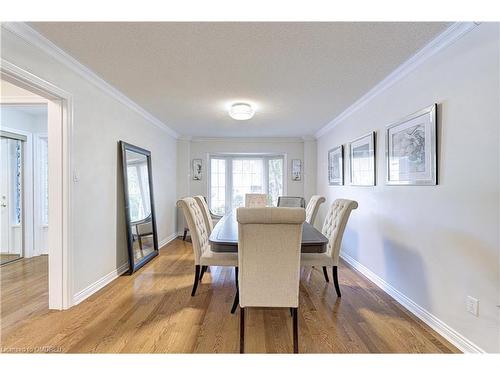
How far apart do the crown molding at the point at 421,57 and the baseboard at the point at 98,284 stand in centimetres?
366

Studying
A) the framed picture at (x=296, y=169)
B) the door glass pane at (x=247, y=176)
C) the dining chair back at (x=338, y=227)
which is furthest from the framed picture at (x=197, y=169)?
the dining chair back at (x=338, y=227)

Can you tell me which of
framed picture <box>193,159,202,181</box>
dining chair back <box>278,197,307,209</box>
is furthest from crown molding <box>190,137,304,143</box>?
dining chair back <box>278,197,307,209</box>

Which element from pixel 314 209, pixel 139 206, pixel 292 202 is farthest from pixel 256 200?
pixel 292 202

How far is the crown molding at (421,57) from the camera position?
1.78 m

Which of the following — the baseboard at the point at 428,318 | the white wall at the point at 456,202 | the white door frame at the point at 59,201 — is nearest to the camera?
the white wall at the point at 456,202

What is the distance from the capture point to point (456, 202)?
185 centimetres

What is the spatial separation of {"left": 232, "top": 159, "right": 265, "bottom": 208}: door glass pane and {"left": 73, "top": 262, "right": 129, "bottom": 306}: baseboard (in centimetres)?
319

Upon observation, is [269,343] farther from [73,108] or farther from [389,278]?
[73,108]

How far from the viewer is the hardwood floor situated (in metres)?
1.83

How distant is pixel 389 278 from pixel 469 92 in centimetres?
185

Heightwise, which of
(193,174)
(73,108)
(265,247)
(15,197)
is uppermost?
(73,108)

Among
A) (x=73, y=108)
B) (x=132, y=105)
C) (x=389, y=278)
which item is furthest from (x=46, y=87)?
(x=389, y=278)

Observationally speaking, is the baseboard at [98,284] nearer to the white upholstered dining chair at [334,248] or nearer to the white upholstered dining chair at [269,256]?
the white upholstered dining chair at [269,256]

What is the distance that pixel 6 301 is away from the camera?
249 centimetres
